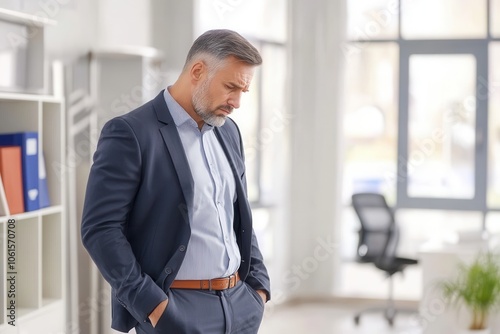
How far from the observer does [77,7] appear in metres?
4.25

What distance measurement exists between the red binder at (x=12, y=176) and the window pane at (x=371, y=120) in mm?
3910

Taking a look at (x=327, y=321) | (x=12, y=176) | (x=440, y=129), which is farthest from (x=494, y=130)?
(x=12, y=176)

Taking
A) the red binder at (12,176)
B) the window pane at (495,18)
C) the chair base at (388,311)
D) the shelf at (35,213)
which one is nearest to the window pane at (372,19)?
the window pane at (495,18)

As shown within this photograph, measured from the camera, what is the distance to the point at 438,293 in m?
4.66

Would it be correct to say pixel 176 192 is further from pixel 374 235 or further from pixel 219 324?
pixel 374 235

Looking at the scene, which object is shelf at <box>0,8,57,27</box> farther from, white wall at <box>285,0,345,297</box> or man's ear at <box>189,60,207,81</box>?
white wall at <box>285,0,345,297</box>

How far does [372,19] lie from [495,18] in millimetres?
998

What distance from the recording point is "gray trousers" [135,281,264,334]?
1.94m

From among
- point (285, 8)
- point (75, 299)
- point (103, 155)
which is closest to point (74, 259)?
point (75, 299)

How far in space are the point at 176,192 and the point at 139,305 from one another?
281 mm

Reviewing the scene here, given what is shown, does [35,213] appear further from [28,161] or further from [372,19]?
[372,19]

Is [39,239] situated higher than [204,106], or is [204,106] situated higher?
[204,106]

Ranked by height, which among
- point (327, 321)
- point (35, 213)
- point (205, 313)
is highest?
point (35, 213)

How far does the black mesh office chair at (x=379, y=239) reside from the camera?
19.3ft
